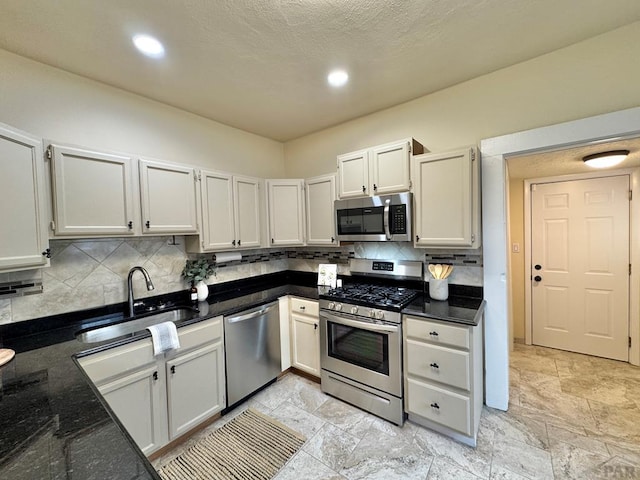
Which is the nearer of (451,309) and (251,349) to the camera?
(451,309)

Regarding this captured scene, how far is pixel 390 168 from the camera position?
2.41 meters

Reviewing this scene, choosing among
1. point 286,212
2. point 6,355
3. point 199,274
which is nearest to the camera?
point 6,355

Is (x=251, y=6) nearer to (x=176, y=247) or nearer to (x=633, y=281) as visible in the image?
(x=176, y=247)

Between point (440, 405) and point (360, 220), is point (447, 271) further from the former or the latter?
point (440, 405)

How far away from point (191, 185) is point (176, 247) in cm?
62

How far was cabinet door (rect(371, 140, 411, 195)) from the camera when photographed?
2.33 m

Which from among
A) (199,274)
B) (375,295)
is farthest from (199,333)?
(375,295)

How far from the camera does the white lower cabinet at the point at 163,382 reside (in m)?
1.65

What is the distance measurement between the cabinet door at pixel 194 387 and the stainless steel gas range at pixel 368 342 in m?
0.94

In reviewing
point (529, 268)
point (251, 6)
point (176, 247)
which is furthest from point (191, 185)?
point (529, 268)

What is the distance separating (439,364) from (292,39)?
7.97ft

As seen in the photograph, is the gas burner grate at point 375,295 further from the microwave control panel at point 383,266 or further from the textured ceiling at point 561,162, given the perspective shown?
the textured ceiling at point 561,162

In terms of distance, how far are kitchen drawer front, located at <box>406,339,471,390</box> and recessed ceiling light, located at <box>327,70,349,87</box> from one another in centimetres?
213

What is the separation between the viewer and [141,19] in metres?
1.51
